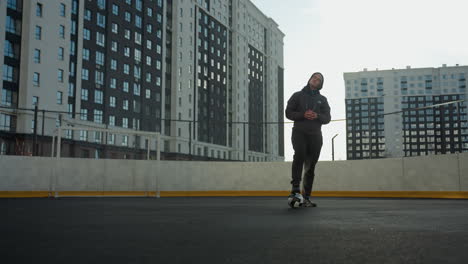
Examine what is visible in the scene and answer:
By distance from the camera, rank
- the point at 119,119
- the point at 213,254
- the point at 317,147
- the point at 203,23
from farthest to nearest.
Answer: the point at 203,23
the point at 119,119
the point at 317,147
the point at 213,254

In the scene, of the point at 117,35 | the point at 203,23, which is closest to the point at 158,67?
the point at 117,35

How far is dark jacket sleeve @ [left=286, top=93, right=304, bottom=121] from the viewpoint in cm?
605

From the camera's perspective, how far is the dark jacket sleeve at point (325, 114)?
20.2 ft

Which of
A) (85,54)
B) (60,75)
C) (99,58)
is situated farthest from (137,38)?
(60,75)


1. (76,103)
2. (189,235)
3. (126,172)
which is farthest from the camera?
(76,103)

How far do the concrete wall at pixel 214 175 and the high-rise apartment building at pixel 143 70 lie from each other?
2813mm

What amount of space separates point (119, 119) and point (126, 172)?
116 feet

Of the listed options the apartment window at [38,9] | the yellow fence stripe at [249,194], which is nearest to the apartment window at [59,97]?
the apartment window at [38,9]

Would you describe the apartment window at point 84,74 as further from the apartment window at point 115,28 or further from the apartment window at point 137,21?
the apartment window at point 137,21

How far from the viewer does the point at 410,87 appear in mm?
125375

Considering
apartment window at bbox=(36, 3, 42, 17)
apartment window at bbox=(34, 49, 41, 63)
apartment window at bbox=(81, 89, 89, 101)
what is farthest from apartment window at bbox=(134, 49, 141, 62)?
apartment window at bbox=(34, 49, 41, 63)

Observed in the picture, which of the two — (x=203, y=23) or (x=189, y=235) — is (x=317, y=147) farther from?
(x=203, y=23)

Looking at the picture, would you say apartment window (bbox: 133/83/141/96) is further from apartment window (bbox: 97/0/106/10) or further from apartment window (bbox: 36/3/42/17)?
apartment window (bbox: 36/3/42/17)

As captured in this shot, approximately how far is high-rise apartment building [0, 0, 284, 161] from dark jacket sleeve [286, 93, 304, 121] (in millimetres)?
12493
